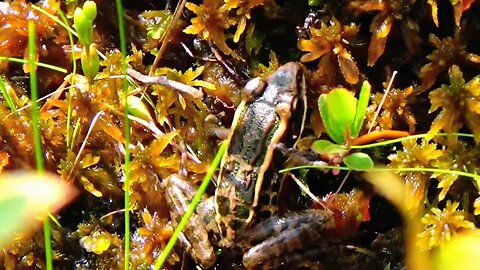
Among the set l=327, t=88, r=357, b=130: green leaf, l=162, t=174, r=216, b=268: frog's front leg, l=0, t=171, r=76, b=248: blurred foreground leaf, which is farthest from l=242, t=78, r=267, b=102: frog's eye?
l=0, t=171, r=76, b=248: blurred foreground leaf

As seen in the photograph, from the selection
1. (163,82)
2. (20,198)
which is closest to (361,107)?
(163,82)

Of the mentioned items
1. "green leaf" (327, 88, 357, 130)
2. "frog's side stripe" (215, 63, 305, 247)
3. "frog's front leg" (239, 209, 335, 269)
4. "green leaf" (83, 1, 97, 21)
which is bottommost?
"frog's front leg" (239, 209, 335, 269)

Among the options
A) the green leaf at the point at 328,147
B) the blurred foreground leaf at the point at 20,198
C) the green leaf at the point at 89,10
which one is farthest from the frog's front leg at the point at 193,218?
the blurred foreground leaf at the point at 20,198

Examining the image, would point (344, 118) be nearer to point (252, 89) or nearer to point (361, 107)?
point (361, 107)

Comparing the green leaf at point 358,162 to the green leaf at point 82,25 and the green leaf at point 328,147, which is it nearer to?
the green leaf at point 328,147

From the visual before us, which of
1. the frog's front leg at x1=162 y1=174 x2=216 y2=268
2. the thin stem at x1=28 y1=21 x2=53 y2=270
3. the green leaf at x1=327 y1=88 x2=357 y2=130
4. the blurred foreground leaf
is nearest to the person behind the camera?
the blurred foreground leaf

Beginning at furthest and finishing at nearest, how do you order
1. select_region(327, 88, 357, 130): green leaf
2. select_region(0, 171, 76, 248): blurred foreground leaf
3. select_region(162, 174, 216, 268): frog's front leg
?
select_region(162, 174, 216, 268): frog's front leg < select_region(327, 88, 357, 130): green leaf < select_region(0, 171, 76, 248): blurred foreground leaf

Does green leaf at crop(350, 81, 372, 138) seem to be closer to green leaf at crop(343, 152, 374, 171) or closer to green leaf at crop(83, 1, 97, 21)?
green leaf at crop(343, 152, 374, 171)

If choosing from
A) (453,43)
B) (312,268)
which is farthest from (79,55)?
(453,43)

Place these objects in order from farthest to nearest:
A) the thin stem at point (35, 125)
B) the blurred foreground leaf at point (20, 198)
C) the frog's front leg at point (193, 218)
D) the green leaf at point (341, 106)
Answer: the frog's front leg at point (193, 218) < the green leaf at point (341, 106) < the thin stem at point (35, 125) < the blurred foreground leaf at point (20, 198)
